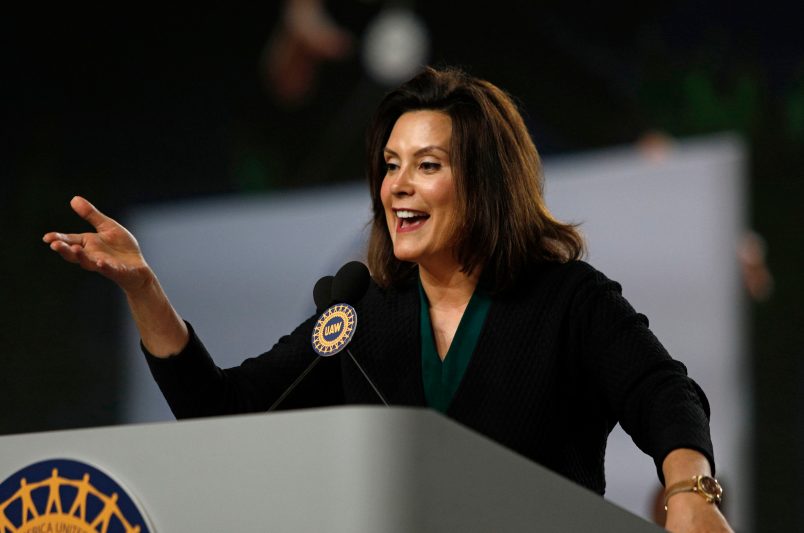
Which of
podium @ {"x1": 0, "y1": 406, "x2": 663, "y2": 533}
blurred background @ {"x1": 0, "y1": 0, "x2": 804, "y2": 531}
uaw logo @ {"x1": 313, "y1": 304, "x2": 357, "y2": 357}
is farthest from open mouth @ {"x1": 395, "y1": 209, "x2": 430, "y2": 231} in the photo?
blurred background @ {"x1": 0, "y1": 0, "x2": 804, "y2": 531}

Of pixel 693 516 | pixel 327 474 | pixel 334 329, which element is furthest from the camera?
pixel 334 329

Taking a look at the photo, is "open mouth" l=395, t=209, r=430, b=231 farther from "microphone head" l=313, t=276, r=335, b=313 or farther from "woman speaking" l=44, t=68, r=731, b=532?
"microphone head" l=313, t=276, r=335, b=313

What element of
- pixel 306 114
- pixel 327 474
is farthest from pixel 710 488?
pixel 306 114

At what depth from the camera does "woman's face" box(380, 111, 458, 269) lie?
1.84 m

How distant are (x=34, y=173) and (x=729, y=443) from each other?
8.60ft

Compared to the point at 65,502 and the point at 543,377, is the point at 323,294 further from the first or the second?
the point at 65,502

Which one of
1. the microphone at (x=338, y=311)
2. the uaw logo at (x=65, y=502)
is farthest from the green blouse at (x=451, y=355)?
the uaw logo at (x=65, y=502)

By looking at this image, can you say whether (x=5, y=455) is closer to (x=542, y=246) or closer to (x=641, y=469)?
(x=542, y=246)

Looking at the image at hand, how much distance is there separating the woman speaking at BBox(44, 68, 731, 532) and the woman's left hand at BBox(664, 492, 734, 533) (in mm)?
120

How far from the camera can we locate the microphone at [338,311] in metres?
1.56

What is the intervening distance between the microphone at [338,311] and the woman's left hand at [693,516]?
1.30ft

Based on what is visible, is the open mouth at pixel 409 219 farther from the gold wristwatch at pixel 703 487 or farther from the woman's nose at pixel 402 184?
the gold wristwatch at pixel 703 487

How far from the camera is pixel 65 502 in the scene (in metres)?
1.18

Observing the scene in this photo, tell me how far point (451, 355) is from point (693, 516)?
0.50 meters
